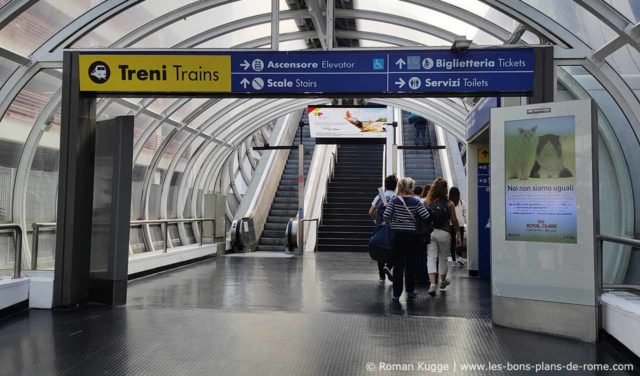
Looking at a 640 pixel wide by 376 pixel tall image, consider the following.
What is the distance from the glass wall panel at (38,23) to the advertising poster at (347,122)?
25.4ft

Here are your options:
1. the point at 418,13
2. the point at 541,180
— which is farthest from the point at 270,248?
the point at 541,180

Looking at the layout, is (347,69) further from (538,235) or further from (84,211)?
(84,211)

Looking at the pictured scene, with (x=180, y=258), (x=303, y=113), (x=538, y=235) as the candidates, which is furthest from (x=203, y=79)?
(x=303, y=113)

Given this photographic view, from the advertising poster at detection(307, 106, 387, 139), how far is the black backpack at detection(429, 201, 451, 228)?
708 cm

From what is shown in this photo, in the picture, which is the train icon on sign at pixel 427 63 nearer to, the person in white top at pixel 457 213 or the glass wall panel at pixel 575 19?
the glass wall panel at pixel 575 19

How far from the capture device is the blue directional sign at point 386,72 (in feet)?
20.1

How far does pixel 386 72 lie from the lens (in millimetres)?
6266

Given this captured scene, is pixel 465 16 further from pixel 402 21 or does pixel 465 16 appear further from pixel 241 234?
pixel 241 234

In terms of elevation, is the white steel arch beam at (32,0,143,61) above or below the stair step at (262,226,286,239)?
above

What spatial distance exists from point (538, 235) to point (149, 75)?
4216 mm

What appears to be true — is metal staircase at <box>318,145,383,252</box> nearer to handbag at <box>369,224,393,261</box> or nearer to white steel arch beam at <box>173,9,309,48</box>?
white steel arch beam at <box>173,9,309,48</box>

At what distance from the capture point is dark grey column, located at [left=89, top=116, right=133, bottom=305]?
6.44m

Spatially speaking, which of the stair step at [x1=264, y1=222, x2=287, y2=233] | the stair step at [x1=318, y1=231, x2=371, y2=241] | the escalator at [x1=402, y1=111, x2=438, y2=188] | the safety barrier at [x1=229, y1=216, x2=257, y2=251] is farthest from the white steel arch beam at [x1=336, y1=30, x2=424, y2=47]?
the escalator at [x1=402, y1=111, x2=438, y2=188]

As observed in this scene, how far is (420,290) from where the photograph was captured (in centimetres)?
789
